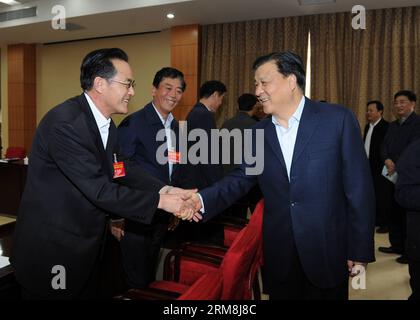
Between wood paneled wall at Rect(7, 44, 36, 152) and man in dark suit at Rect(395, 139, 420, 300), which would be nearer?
man in dark suit at Rect(395, 139, 420, 300)

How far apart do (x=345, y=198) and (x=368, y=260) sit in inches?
10.6

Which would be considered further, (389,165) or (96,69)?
(389,165)

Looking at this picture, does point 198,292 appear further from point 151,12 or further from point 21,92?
point 21,92

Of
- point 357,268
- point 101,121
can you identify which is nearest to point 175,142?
point 101,121

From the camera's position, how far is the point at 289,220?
1.62m

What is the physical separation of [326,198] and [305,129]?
30 centimetres

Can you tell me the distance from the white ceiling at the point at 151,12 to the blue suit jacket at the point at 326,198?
4.59 m

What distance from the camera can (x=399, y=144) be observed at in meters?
3.98

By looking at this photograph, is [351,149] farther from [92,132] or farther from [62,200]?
[62,200]

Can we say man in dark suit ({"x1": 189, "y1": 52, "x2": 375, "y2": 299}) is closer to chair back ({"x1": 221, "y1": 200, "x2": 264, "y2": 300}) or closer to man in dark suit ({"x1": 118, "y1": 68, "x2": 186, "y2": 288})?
chair back ({"x1": 221, "y1": 200, "x2": 264, "y2": 300})

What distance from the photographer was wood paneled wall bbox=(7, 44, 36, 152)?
905 centimetres

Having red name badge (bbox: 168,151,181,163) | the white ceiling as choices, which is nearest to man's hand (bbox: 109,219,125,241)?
red name badge (bbox: 168,151,181,163)

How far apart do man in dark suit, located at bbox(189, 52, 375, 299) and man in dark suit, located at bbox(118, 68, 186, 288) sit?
2.58 feet
